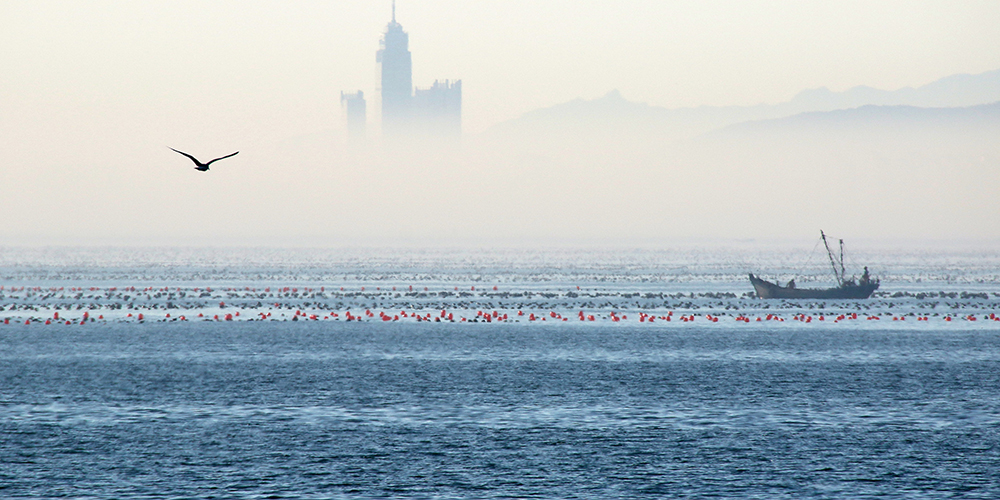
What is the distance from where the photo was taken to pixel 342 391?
144 feet

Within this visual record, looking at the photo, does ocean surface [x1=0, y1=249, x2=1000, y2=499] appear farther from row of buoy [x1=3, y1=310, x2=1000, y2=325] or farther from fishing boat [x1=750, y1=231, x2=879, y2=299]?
fishing boat [x1=750, y1=231, x2=879, y2=299]

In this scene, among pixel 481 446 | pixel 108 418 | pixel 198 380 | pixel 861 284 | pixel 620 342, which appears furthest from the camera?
pixel 861 284

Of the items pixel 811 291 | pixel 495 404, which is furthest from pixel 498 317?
pixel 811 291

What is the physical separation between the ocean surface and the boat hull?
729 inches

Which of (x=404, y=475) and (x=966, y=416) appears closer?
(x=404, y=475)

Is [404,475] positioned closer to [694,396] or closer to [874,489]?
[874,489]

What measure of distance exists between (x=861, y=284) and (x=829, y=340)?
4434 centimetres

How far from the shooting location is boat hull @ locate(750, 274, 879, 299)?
106 meters

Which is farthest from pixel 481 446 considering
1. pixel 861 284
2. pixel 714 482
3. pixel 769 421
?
pixel 861 284

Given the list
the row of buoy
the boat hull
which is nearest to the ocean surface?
the row of buoy

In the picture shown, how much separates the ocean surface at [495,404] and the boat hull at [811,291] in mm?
18521

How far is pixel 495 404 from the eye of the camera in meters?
40.5

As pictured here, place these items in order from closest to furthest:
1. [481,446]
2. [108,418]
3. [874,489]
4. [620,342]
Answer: [874,489] → [481,446] → [108,418] → [620,342]

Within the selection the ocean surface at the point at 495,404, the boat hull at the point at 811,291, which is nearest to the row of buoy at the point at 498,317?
the ocean surface at the point at 495,404
